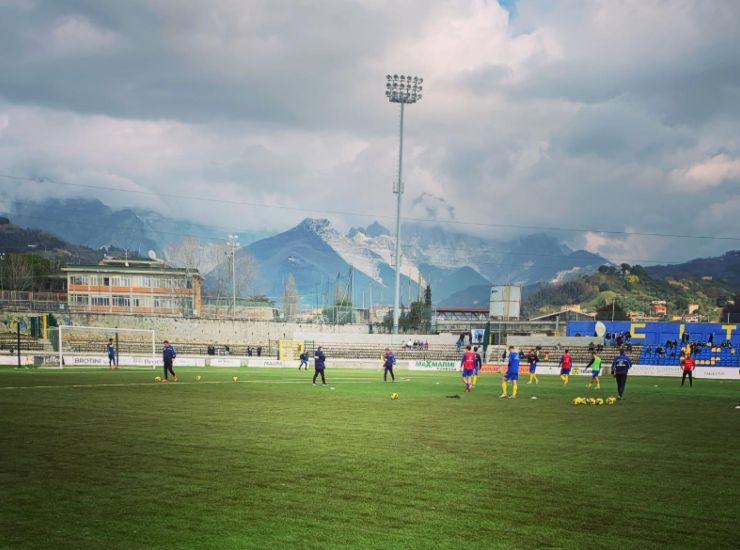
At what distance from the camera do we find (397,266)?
78.6 m

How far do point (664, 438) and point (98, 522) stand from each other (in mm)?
13250

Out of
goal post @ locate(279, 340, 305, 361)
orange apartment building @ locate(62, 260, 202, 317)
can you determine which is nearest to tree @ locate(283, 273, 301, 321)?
orange apartment building @ locate(62, 260, 202, 317)

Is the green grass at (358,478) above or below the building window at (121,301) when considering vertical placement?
below

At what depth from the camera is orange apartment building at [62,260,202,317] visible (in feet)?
316

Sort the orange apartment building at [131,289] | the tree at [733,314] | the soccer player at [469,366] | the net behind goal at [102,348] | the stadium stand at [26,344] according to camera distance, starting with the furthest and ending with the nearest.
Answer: the orange apartment building at [131,289] → the tree at [733,314] → the stadium stand at [26,344] → the net behind goal at [102,348] → the soccer player at [469,366]

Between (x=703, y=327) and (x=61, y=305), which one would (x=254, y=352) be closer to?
(x=61, y=305)

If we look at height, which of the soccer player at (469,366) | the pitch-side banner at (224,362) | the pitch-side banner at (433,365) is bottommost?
the pitch-side banner at (433,365)

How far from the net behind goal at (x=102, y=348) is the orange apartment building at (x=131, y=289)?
18601mm

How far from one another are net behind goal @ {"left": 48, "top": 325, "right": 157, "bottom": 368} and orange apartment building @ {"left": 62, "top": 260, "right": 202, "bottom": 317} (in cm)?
1860

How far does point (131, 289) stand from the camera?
97.9 meters

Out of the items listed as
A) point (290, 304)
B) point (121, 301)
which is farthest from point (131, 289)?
point (290, 304)

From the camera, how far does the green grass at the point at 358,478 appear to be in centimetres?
793

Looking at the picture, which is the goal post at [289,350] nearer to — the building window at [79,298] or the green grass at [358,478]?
the green grass at [358,478]

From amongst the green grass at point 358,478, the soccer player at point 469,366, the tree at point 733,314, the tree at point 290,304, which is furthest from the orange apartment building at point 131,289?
the green grass at point 358,478
